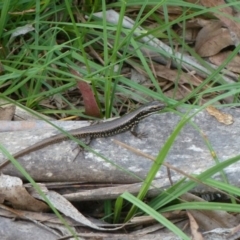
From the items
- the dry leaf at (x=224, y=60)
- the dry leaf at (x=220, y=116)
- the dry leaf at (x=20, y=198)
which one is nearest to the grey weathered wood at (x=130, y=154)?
the dry leaf at (x=220, y=116)

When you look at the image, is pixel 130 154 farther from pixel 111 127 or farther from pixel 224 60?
pixel 224 60

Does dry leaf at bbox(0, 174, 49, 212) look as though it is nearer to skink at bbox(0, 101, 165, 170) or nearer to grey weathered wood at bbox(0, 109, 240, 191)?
grey weathered wood at bbox(0, 109, 240, 191)

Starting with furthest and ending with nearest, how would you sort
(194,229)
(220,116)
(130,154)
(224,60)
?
(224,60) < (220,116) < (130,154) < (194,229)

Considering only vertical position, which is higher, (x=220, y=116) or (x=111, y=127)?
(x=220, y=116)

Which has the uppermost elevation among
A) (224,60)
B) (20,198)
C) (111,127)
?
(224,60)

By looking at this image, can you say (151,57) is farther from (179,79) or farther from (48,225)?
(48,225)

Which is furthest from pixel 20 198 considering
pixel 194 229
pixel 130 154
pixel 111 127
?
pixel 194 229

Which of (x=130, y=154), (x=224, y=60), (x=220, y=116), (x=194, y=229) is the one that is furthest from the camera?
(x=224, y=60)
